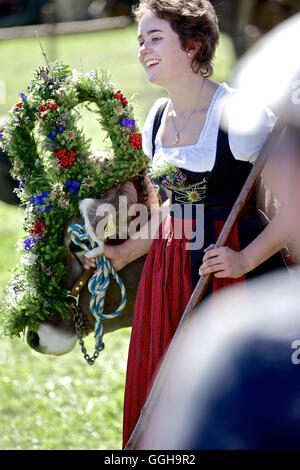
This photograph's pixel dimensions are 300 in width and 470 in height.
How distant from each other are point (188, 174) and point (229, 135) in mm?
217

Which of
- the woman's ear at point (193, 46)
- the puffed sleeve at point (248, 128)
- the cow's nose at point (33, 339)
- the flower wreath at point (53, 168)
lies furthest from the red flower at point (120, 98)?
the cow's nose at point (33, 339)

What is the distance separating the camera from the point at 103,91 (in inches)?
105

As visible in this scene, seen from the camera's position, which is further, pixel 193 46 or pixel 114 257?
pixel 114 257

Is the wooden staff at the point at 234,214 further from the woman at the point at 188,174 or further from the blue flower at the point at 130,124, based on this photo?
the blue flower at the point at 130,124

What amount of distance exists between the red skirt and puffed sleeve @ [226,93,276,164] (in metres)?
0.30

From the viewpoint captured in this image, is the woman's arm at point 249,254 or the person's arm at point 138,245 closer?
the woman's arm at point 249,254

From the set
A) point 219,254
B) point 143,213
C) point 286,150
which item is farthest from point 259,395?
point 143,213

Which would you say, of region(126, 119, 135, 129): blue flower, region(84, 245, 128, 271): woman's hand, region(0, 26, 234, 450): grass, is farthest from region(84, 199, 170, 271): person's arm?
region(0, 26, 234, 450): grass

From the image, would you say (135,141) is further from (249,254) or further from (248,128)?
(249,254)

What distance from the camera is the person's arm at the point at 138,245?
2.63m

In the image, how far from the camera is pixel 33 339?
282 cm

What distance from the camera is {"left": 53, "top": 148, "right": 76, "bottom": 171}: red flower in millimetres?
2602

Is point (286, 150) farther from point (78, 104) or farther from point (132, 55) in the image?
point (132, 55)

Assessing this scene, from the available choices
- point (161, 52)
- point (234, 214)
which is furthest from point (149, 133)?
point (234, 214)
